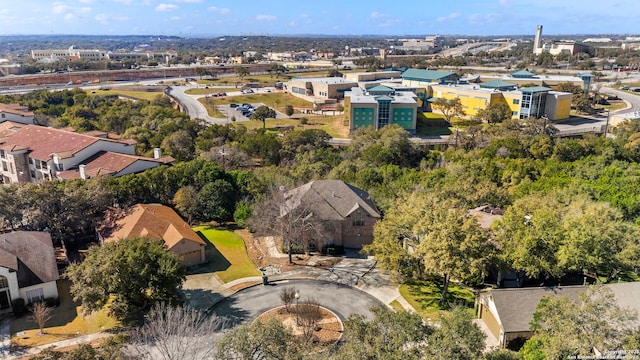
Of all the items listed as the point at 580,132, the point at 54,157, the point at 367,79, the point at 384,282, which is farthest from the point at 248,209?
the point at 367,79

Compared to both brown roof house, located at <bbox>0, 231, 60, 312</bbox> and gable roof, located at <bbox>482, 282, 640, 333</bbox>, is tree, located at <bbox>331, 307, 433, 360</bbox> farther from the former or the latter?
brown roof house, located at <bbox>0, 231, 60, 312</bbox>

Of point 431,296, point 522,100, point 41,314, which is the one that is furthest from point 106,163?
point 522,100

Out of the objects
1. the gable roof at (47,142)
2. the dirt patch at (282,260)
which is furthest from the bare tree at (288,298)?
the gable roof at (47,142)

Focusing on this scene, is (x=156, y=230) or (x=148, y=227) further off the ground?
(x=148, y=227)

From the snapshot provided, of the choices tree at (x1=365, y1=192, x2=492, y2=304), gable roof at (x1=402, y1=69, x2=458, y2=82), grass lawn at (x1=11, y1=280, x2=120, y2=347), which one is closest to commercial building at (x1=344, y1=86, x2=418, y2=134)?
gable roof at (x1=402, y1=69, x2=458, y2=82)

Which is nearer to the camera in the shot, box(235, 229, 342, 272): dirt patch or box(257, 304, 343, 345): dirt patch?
box(257, 304, 343, 345): dirt patch

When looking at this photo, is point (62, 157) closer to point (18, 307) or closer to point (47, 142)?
point (47, 142)
